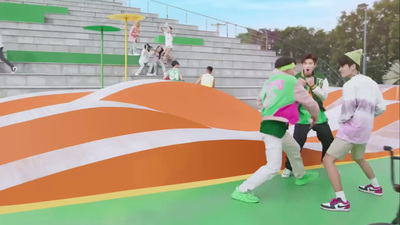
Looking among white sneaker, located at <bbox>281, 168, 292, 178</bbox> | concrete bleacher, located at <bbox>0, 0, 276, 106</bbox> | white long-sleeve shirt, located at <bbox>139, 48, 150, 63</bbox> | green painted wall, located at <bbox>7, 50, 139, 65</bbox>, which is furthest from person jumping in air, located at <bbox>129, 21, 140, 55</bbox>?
white sneaker, located at <bbox>281, 168, 292, 178</bbox>

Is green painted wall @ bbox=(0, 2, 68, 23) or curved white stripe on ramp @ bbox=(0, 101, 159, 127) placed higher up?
green painted wall @ bbox=(0, 2, 68, 23)

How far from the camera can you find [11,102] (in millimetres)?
5930

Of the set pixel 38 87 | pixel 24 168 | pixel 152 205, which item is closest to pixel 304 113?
pixel 152 205

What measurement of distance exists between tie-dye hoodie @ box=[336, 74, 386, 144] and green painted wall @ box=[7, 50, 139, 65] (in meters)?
11.1

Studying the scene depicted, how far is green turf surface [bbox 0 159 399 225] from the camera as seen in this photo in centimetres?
355

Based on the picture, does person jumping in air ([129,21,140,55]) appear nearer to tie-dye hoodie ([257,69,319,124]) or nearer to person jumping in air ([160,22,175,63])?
person jumping in air ([160,22,175,63])

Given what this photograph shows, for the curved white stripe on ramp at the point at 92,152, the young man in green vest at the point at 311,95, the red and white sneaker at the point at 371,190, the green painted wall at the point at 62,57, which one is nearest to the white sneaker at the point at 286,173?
the young man in green vest at the point at 311,95

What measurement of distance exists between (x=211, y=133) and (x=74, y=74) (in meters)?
7.67

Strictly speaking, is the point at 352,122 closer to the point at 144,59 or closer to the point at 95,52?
the point at 144,59

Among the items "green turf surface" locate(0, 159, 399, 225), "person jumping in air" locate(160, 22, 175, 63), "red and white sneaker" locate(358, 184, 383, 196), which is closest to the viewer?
"green turf surface" locate(0, 159, 399, 225)

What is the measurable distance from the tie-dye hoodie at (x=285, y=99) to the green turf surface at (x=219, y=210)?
0.97 meters

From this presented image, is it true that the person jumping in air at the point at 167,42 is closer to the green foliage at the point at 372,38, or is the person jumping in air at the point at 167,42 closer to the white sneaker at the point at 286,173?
the white sneaker at the point at 286,173

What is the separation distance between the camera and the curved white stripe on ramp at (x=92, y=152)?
3.79 m

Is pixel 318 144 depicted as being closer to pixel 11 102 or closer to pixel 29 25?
pixel 11 102
